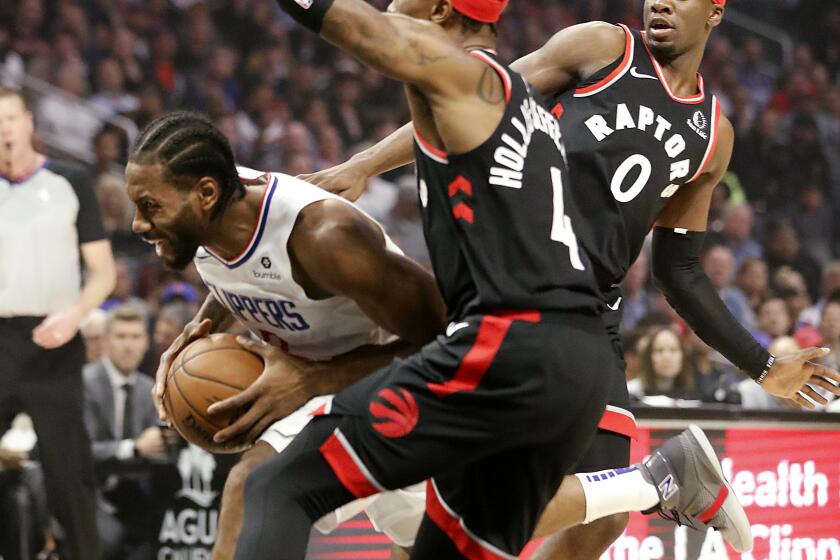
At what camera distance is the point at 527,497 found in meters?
2.74

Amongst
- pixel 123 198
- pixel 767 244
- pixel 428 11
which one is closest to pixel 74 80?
pixel 123 198

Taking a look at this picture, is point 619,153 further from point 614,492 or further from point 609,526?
point 609,526

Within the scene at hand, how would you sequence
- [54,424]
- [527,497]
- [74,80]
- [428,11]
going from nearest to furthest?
[527,497], [428,11], [54,424], [74,80]

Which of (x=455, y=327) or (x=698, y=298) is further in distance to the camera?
(x=698, y=298)

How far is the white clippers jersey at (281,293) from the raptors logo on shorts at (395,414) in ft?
2.31

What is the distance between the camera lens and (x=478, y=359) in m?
2.60

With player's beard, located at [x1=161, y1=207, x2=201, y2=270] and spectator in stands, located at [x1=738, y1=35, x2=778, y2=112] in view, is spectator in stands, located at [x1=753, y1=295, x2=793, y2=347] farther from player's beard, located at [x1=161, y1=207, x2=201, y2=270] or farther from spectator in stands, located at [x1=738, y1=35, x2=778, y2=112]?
player's beard, located at [x1=161, y1=207, x2=201, y2=270]

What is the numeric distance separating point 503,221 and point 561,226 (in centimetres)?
16

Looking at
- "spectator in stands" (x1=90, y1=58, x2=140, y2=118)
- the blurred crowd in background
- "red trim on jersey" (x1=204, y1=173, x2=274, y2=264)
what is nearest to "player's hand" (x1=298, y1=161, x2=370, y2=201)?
"red trim on jersey" (x1=204, y1=173, x2=274, y2=264)

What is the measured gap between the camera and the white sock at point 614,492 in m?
3.61

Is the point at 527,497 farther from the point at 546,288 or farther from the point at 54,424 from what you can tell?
the point at 54,424

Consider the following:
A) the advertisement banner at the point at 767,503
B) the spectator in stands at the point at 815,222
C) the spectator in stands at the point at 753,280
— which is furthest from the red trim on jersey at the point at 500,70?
the spectator in stands at the point at 815,222

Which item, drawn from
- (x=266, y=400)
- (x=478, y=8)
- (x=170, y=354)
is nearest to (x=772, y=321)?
(x=170, y=354)

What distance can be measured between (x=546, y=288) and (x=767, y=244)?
877cm
